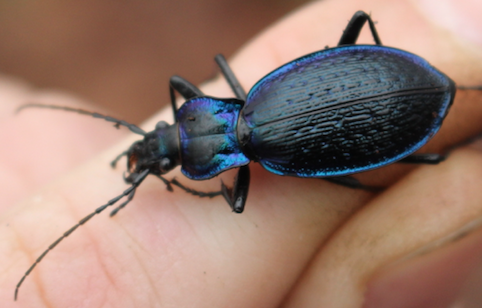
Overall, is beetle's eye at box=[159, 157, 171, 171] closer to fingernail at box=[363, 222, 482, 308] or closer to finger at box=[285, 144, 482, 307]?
finger at box=[285, 144, 482, 307]

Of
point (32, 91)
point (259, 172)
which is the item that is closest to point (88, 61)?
point (32, 91)

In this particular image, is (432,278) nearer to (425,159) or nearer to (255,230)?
(425,159)

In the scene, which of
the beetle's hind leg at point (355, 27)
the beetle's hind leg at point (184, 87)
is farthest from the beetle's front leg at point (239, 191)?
the beetle's hind leg at point (355, 27)

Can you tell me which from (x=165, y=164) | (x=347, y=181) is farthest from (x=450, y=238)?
(x=165, y=164)

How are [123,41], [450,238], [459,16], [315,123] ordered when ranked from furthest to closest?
[123,41], [459,16], [315,123], [450,238]

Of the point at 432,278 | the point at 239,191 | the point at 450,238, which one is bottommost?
the point at 432,278

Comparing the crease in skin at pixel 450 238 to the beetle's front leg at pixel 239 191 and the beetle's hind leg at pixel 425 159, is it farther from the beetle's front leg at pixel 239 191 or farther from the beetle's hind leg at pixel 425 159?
the beetle's front leg at pixel 239 191

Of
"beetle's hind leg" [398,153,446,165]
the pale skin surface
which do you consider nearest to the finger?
the pale skin surface
